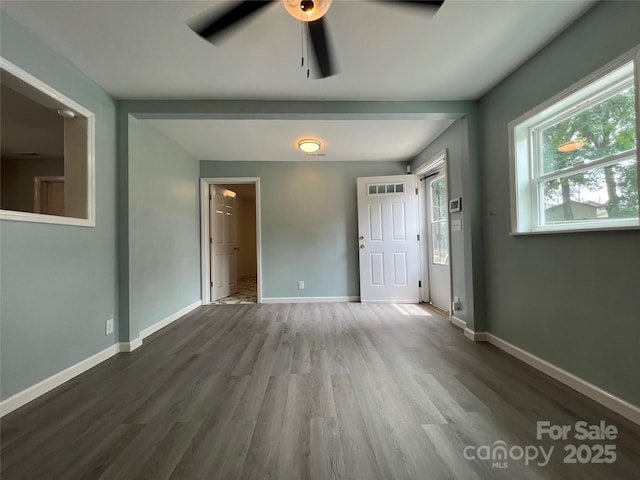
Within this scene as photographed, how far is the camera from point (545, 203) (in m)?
2.14

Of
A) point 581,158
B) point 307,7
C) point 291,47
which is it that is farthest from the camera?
point 291,47

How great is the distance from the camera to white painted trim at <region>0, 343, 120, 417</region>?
1629 millimetres

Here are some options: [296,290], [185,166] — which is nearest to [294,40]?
[185,166]

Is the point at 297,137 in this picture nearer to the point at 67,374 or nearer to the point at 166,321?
the point at 166,321

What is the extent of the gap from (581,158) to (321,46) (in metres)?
1.84

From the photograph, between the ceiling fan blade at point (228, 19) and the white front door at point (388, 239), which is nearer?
the ceiling fan blade at point (228, 19)

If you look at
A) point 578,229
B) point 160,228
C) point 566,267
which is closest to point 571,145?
point 578,229

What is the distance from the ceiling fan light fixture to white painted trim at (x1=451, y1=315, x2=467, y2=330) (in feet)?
9.80

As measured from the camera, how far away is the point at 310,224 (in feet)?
15.2

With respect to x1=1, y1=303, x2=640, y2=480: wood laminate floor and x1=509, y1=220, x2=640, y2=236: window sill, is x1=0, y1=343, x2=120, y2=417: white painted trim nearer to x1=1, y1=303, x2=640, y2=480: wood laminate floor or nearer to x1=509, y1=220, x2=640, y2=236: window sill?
x1=1, y1=303, x2=640, y2=480: wood laminate floor

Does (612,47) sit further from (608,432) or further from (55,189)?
(55,189)

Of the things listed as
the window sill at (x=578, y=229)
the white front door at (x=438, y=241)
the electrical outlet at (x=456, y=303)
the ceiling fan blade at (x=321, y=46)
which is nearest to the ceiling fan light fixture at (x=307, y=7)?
the ceiling fan blade at (x=321, y=46)

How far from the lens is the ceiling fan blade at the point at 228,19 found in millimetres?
1397

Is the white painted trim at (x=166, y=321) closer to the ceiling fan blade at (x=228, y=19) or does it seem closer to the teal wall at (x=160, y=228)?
the teal wall at (x=160, y=228)
